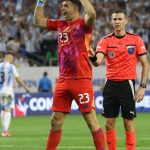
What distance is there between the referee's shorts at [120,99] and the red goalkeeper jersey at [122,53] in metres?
0.12

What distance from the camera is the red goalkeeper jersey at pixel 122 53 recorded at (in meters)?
12.5

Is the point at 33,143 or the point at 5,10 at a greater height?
the point at 5,10

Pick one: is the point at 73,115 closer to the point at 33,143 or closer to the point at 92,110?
the point at 33,143

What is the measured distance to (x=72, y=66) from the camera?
36.6 ft

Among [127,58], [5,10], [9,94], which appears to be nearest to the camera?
[127,58]

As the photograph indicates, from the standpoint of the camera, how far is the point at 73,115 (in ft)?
95.3

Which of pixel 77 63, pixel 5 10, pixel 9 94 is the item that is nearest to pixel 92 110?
pixel 77 63

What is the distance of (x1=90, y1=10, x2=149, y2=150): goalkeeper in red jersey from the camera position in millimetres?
12438

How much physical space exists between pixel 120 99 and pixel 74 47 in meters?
1.89

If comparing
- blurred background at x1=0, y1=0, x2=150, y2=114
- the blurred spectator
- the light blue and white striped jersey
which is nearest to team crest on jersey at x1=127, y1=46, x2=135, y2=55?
the light blue and white striped jersey

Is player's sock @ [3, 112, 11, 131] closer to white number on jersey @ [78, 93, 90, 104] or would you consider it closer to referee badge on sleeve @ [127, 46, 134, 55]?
referee badge on sleeve @ [127, 46, 134, 55]

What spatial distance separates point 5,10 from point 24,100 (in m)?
8.25

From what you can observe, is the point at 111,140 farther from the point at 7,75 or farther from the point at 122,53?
the point at 7,75

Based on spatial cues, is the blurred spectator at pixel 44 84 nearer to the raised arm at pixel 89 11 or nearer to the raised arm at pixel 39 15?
the raised arm at pixel 39 15
